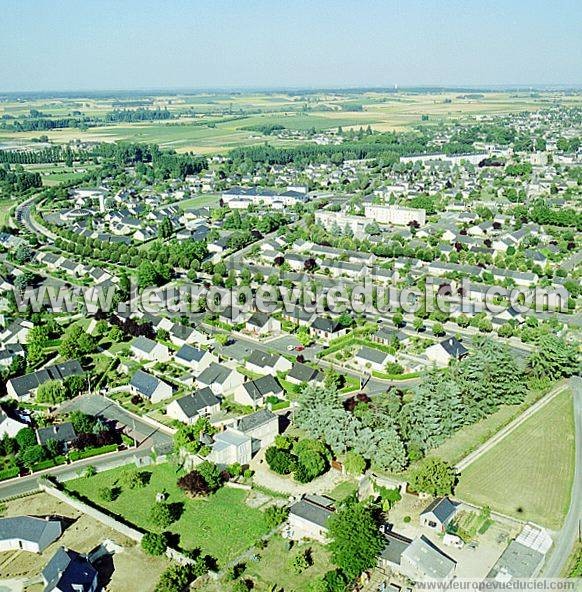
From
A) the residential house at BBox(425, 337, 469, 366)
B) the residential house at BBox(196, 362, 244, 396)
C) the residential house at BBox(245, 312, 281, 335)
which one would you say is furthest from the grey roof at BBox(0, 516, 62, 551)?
the residential house at BBox(425, 337, 469, 366)

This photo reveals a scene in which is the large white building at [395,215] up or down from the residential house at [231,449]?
up

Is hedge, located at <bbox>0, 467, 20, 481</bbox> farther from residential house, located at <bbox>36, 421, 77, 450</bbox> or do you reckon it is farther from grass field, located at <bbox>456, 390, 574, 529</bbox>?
grass field, located at <bbox>456, 390, 574, 529</bbox>

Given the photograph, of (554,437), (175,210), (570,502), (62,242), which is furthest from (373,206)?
(570,502)

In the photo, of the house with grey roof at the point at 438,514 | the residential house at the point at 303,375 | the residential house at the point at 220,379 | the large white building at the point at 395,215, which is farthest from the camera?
the large white building at the point at 395,215

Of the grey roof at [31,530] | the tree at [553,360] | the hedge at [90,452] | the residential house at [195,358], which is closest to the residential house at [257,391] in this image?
the residential house at [195,358]

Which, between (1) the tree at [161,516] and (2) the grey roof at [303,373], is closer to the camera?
(1) the tree at [161,516]

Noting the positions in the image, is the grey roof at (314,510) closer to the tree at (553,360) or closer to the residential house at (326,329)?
the tree at (553,360)

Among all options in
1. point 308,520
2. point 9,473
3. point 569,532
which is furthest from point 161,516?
point 569,532
